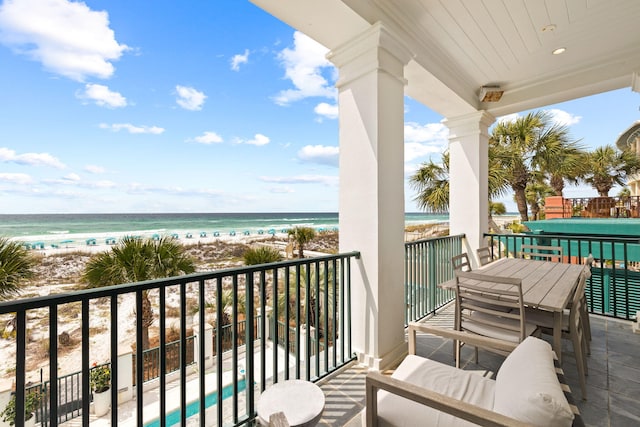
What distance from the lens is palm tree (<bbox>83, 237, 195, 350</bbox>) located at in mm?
5008

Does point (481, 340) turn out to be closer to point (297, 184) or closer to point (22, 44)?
point (22, 44)

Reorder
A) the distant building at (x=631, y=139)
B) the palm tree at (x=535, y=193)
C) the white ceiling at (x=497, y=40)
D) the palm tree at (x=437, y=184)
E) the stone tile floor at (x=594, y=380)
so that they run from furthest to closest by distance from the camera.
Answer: the palm tree at (x=535, y=193)
the palm tree at (x=437, y=184)
the distant building at (x=631, y=139)
the white ceiling at (x=497, y=40)
the stone tile floor at (x=594, y=380)

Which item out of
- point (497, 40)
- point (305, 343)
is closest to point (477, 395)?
point (305, 343)

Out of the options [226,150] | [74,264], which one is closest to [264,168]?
[226,150]

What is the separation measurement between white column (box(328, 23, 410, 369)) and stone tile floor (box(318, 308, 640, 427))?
330 mm

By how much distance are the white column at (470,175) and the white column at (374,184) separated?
229cm

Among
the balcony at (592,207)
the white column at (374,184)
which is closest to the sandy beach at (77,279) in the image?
the balcony at (592,207)

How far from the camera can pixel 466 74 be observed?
3512 millimetres

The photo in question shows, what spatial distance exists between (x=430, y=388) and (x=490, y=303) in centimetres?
94

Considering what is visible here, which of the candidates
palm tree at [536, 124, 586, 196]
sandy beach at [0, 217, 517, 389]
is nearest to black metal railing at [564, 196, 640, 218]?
palm tree at [536, 124, 586, 196]

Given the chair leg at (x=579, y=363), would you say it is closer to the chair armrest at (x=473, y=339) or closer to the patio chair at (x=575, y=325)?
the patio chair at (x=575, y=325)

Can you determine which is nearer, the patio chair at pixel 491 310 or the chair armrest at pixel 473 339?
the chair armrest at pixel 473 339

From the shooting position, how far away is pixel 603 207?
8797 millimetres

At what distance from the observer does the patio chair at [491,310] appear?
1818 mm
